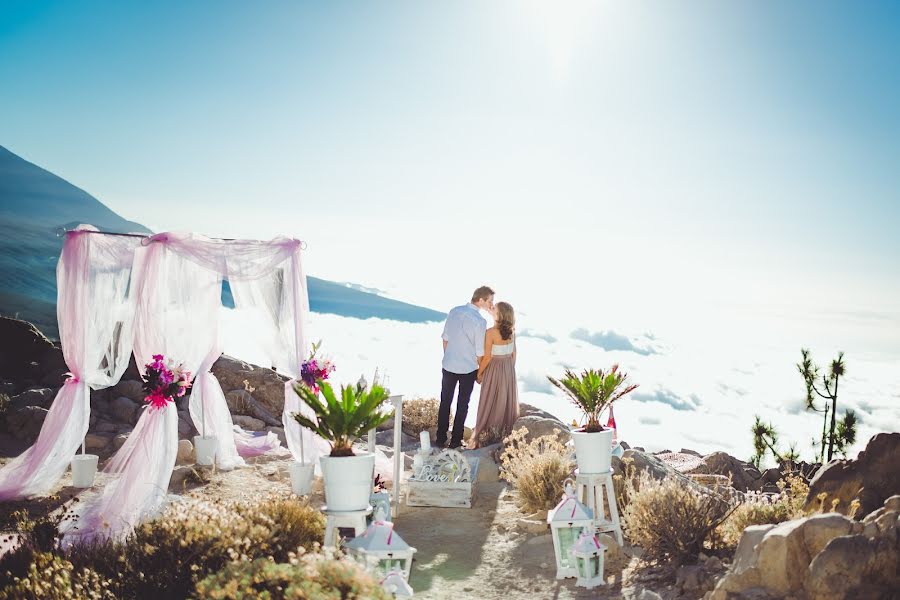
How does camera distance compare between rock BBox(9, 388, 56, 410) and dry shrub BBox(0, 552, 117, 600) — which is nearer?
dry shrub BBox(0, 552, 117, 600)

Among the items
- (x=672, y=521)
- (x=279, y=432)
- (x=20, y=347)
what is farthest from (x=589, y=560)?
(x=20, y=347)

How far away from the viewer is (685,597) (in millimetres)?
5785

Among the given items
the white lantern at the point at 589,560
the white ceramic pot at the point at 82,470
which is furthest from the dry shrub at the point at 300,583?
the white ceramic pot at the point at 82,470

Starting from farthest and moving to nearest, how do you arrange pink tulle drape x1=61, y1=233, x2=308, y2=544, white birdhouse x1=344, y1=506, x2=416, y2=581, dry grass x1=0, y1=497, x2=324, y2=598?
pink tulle drape x1=61, y1=233, x2=308, y2=544
dry grass x1=0, y1=497, x2=324, y2=598
white birdhouse x1=344, y1=506, x2=416, y2=581

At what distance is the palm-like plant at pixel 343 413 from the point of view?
17.6ft

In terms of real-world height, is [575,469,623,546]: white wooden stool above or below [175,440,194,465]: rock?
above

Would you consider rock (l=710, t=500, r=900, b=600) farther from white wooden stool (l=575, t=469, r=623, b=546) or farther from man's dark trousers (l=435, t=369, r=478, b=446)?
man's dark trousers (l=435, t=369, r=478, b=446)

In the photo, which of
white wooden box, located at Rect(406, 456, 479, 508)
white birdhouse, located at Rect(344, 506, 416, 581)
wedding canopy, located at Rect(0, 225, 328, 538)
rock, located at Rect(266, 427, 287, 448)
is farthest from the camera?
rock, located at Rect(266, 427, 287, 448)

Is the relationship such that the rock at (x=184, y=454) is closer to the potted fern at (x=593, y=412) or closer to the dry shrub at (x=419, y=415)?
the dry shrub at (x=419, y=415)

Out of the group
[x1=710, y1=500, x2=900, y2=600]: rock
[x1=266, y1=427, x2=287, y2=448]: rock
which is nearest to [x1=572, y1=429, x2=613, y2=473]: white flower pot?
[x1=710, y1=500, x2=900, y2=600]: rock

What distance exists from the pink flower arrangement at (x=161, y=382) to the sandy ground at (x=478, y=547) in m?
1.21

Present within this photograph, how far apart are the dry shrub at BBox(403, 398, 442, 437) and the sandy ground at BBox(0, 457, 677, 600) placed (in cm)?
424

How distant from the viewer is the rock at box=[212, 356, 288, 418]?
49.7ft

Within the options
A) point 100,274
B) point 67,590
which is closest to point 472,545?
point 67,590
